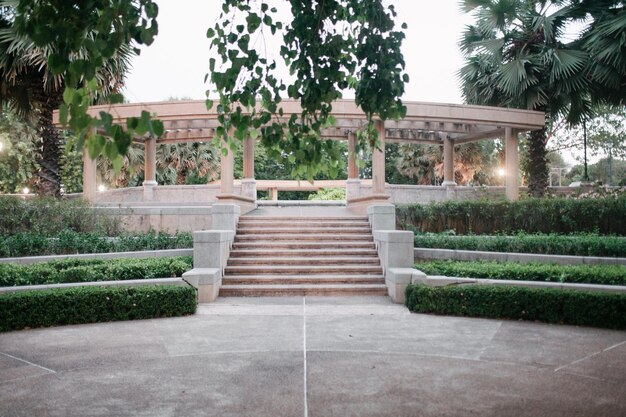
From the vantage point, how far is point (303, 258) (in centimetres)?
1146

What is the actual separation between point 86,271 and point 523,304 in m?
7.36

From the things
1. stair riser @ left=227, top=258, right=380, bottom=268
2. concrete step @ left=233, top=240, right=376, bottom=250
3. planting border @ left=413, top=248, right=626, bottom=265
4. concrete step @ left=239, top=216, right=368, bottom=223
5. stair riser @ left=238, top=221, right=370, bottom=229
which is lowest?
stair riser @ left=227, top=258, right=380, bottom=268

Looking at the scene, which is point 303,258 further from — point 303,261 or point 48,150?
point 48,150

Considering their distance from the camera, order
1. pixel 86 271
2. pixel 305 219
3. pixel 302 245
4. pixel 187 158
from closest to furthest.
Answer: pixel 86 271
pixel 302 245
pixel 305 219
pixel 187 158

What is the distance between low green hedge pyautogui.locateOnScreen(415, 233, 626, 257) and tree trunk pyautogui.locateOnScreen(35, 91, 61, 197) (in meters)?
10.5

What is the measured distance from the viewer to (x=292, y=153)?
4.13m

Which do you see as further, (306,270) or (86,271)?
(306,270)

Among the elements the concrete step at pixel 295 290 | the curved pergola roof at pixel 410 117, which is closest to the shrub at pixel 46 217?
the curved pergola roof at pixel 410 117

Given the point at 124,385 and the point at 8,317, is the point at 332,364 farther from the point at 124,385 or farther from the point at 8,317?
the point at 8,317

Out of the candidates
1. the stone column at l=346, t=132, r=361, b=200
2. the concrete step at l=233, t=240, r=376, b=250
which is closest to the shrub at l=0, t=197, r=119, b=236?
the concrete step at l=233, t=240, r=376, b=250

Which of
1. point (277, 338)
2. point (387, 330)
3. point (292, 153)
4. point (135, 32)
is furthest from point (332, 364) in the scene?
point (135, 32)

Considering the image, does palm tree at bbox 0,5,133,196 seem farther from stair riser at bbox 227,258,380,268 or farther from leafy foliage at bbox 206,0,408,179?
leafy foliage at bbox 206,0,408,179

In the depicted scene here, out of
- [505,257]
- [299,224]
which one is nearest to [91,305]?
[299,224]

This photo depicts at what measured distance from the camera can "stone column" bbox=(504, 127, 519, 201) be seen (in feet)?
51.8
